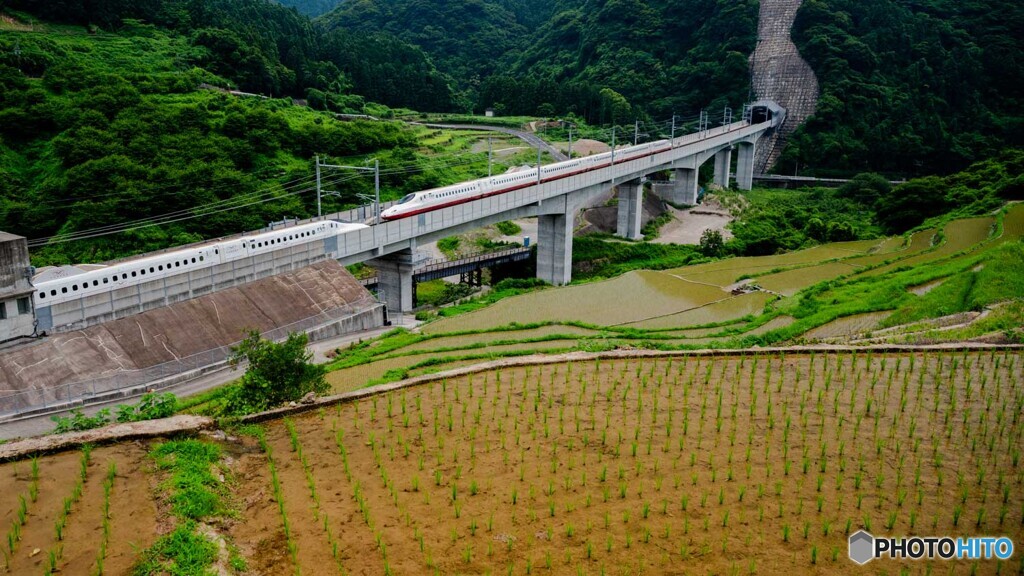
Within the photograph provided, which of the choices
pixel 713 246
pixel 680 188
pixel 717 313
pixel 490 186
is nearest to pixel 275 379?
pixel 717 313

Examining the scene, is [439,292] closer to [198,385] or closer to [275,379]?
[198,385]

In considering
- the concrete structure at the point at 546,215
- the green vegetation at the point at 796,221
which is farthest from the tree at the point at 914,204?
the concrete structure at the point at 546,215

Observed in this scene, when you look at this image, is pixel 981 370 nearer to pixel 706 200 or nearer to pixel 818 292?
pixel 818 292

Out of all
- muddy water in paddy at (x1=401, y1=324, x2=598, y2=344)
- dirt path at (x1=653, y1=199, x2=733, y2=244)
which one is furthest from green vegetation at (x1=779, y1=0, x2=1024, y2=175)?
muddy water in paddy at (x1=401, y1=324, x2=598, y2=344)

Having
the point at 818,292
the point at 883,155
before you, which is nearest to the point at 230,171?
the point at 818,292

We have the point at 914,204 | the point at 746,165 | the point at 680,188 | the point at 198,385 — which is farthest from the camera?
the point at 746,165

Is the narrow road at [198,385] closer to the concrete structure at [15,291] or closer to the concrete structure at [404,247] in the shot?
the concrete structure at [404,247]
